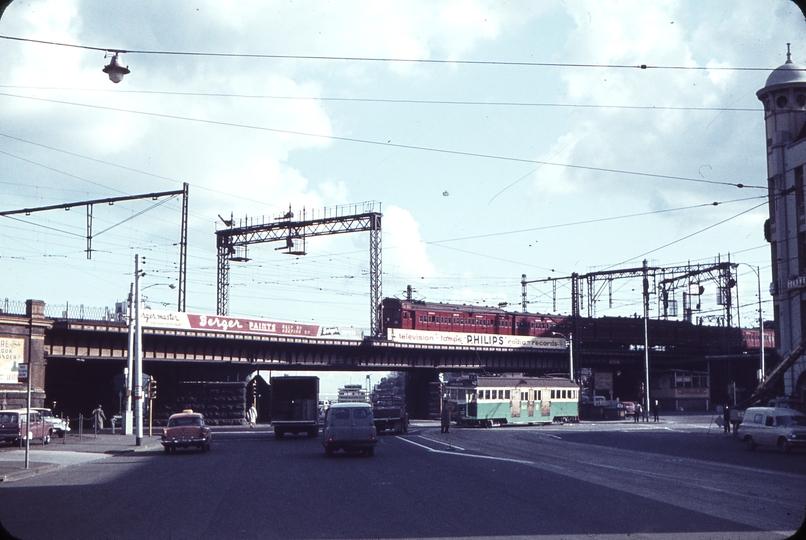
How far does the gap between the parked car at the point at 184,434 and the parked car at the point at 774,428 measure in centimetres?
2178

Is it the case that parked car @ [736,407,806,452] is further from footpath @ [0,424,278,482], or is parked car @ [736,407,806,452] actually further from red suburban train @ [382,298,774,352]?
red suburban train @ [382,298,774,352]

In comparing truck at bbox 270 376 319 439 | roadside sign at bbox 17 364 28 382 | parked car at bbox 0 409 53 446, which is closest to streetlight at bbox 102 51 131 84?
roadside sign at bbox 17 364 28 382

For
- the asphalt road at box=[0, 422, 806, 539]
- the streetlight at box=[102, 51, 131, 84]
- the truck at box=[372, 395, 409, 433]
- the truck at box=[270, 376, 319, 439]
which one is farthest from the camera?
the truck at box=[372, 395, 409, 433]

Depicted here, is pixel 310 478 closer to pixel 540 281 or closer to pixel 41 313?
pixel 41 313

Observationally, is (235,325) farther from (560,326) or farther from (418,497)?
(418,497)

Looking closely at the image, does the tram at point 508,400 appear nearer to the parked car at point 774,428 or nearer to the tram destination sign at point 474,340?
the tram destination sign at point 474,340

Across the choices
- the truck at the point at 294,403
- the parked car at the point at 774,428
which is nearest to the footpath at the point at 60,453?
the truck at the point at 294,403

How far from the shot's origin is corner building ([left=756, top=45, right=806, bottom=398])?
43094mm

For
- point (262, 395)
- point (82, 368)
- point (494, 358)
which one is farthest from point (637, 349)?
point (82, 368)

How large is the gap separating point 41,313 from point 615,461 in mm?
37055

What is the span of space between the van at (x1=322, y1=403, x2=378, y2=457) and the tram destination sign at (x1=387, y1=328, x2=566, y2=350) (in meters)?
37.8

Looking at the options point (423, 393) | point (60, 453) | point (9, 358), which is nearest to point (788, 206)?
point (60, 453)

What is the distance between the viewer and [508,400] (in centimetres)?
5647

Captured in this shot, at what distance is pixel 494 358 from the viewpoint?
77312 millimetres
